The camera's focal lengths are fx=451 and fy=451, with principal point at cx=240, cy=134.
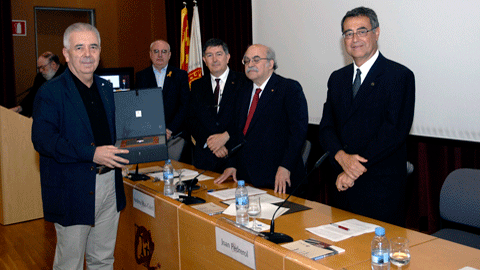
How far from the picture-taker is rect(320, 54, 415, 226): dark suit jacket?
2246 millimetres

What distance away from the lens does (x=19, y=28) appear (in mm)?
7352

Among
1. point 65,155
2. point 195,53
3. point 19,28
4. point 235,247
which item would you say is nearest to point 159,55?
point 195,53

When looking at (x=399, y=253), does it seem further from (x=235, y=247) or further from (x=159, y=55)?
(x=159, y=55)

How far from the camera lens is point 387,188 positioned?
231 cm

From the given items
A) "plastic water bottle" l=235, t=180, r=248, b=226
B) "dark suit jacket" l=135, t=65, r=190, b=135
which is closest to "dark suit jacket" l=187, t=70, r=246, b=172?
"dark suit jacket" l=135, t=65, r=190, b=135

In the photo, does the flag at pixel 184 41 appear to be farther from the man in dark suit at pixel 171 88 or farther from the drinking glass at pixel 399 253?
the drinking glass at pixel 399 253

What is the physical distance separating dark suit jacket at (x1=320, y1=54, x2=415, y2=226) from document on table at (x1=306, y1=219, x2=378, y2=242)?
0.37 m

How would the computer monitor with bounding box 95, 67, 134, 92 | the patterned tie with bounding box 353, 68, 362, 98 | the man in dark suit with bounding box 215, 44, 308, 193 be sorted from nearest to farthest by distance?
1. the patterned tie with bounding box 353, 68, 362, 98
2. the man in dark suit with bounding box 215, 44, 308, 193
3. the computer monitor with bounding box 95, 67, 134, 92

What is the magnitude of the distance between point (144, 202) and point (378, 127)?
4.72 ft

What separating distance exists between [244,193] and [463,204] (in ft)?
4.17

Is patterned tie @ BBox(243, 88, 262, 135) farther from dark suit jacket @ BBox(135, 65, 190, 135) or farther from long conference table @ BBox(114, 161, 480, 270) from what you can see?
dark suit jacket @ BBox(135, 65, 190, 135)

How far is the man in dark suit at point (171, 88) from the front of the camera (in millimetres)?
4055

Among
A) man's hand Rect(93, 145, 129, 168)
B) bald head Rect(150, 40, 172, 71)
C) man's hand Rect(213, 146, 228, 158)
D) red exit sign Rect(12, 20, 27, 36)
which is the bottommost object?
man's hand Rect(213, 146, 228, 158)

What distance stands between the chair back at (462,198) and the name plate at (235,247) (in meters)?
1.36
